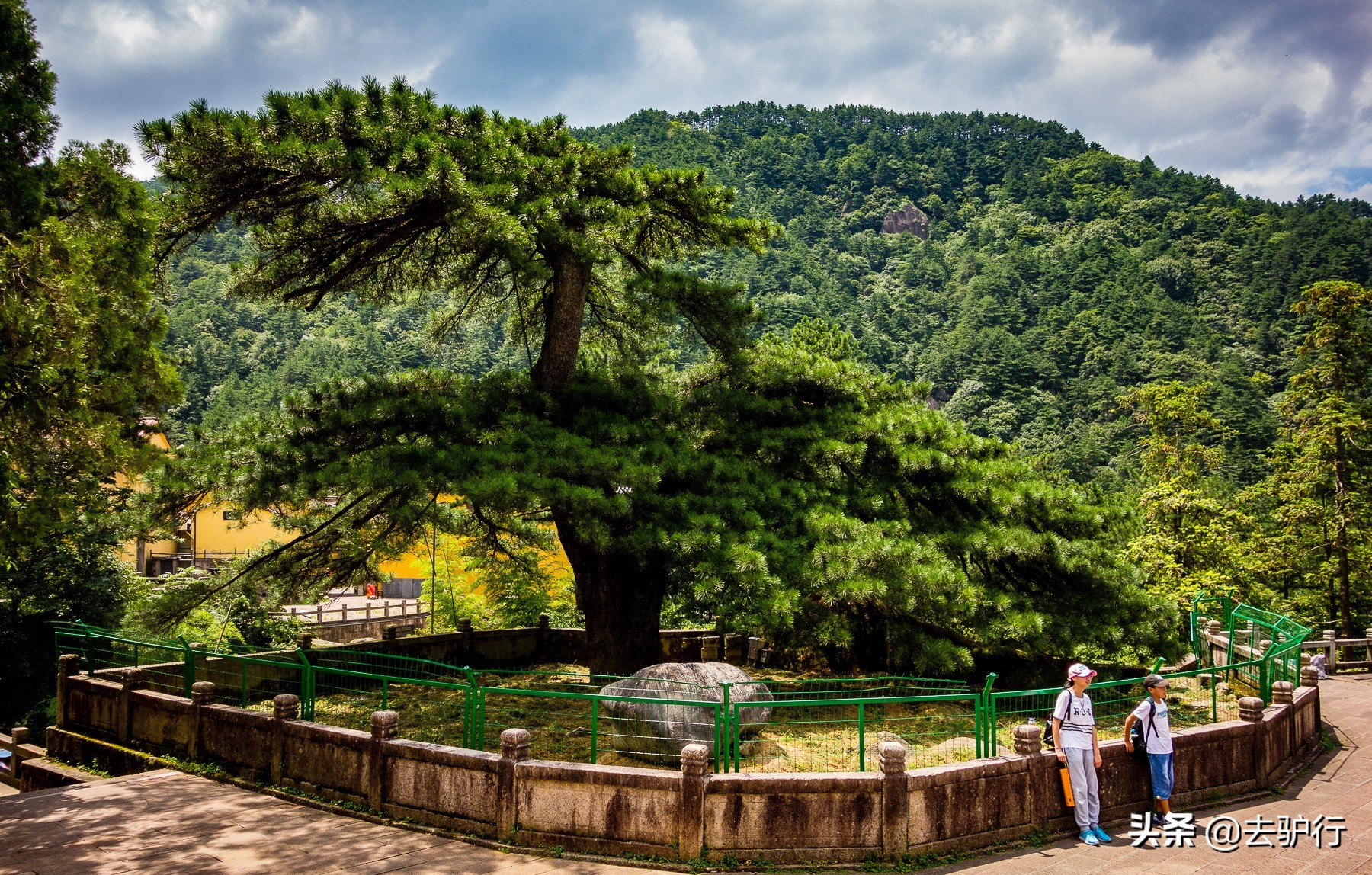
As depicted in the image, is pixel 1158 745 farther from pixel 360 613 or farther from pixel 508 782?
pixel 360 613

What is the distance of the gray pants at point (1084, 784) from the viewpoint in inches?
313

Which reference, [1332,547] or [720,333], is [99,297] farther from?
[1332,547]

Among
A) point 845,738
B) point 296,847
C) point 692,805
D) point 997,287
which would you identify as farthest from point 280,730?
point 997,287

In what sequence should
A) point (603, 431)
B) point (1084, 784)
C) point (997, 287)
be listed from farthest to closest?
point (997, 287), point (603, 431), point (1084, 784)

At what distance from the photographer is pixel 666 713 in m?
9.41

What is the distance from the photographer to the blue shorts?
8359mm

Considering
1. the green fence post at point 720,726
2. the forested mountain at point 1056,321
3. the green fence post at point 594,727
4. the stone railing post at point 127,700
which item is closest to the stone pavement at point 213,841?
the green fence post at point 594,727

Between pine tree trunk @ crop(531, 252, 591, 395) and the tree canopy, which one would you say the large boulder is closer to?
the tree canopy

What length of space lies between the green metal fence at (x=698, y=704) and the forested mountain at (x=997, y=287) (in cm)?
3325

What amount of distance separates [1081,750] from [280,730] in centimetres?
813

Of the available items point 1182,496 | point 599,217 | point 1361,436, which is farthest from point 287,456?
point 1361,436

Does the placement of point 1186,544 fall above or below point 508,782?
above

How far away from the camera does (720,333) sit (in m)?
13.5

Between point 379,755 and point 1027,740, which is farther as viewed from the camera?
point 379,755
